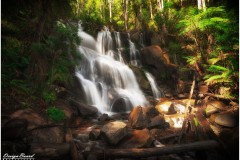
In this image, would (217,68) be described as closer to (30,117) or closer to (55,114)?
(55,114)

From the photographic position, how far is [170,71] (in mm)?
16344

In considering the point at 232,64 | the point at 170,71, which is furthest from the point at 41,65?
the point at 170,71

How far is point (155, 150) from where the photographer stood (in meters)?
4.67

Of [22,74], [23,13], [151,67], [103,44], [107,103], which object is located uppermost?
[103,44]

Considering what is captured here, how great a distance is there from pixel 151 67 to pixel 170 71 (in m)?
2.06

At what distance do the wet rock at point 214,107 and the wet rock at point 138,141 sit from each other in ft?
12.3

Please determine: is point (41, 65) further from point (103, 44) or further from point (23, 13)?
point (103, 44)

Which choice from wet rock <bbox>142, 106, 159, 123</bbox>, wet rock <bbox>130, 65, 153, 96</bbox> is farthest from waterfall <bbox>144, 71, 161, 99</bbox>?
wet rock <bbox>142, 106, 159, 123</bbox>

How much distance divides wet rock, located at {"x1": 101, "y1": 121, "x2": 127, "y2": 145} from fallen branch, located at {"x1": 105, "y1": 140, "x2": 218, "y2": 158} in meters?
1.78

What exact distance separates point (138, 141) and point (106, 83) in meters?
8.25

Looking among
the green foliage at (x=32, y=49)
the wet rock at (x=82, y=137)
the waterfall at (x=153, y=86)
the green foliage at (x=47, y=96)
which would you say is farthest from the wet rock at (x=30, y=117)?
the waterfall at (x=153, y=86)

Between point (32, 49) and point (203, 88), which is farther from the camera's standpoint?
point (203, 88)

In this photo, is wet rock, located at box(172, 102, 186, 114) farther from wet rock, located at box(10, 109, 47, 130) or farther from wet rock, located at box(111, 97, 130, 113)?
wet rock, located at box(10, 109, 47, 130)

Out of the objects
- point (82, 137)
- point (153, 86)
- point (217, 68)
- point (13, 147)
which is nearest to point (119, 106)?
point (82, 137)
